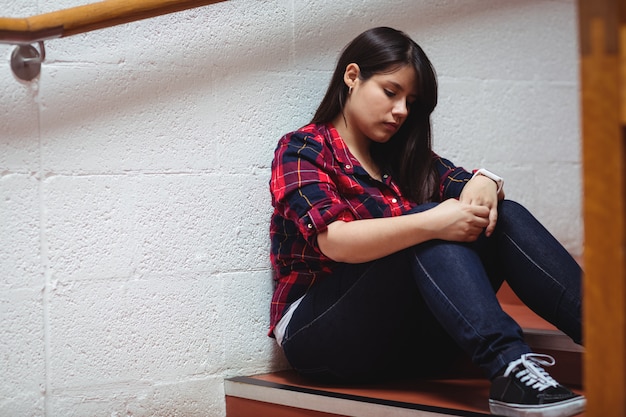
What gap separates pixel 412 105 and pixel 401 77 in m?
0.13

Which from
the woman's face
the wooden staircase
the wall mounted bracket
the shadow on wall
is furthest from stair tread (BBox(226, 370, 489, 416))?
the wall mounted bracket

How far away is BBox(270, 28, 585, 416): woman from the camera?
1.46m

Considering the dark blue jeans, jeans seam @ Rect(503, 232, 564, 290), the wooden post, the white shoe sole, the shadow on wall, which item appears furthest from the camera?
the shadow on wall

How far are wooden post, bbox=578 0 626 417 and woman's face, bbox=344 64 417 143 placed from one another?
0.98m

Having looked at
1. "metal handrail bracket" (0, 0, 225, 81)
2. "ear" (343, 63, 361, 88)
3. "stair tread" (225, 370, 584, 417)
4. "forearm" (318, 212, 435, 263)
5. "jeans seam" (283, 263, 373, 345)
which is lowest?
"stair tread" (225, 370, 584, 417)

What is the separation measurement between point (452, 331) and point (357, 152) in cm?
55

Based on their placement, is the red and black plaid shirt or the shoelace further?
the red and black plaid shirt

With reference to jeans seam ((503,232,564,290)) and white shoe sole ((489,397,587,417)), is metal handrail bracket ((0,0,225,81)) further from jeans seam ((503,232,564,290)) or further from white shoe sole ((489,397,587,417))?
white shoe sole ((489,397,587,417))

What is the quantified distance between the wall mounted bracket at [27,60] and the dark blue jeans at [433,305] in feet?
2.42

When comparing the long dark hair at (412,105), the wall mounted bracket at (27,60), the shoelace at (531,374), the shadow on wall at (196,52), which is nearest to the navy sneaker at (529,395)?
the shoelace at (531,374)

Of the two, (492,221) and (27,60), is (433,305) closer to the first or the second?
(492,221)

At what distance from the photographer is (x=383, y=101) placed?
1.79 metres

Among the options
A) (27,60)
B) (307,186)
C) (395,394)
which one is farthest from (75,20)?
(395,394)

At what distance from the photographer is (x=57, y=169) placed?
170 cm
